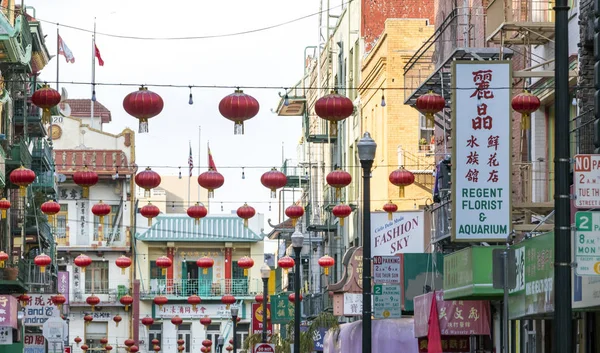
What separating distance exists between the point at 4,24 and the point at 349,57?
60.0ft

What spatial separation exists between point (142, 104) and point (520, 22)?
24.1 feet

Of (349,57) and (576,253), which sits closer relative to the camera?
(576,253)

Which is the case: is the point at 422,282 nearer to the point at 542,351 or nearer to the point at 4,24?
the point at 542,351

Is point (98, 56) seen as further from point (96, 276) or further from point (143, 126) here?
point (143, 126)

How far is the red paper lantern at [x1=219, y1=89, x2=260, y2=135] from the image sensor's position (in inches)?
1017

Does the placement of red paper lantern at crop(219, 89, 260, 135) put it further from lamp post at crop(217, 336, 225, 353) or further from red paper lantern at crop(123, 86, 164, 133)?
lamp post at crop(217, 336, 225, 353)

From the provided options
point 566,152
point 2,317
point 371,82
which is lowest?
point 2,317

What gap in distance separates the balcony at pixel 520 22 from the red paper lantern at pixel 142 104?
22.3 ft

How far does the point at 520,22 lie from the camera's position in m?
28.2

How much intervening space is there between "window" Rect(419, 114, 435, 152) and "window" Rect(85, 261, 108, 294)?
43277 millimetres

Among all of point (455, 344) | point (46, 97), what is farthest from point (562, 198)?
point (455, 344)

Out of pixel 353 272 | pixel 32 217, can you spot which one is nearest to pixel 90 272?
pixel 32 217

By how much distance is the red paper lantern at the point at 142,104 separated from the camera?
84.7ft

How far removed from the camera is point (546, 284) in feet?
77.6
